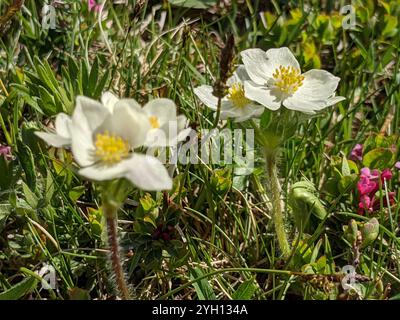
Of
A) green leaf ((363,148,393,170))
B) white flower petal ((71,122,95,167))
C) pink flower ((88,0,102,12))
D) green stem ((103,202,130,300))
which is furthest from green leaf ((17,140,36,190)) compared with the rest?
green leaf ((363,148,393,170))

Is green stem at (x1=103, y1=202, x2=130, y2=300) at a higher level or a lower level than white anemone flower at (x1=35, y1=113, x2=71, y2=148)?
lower

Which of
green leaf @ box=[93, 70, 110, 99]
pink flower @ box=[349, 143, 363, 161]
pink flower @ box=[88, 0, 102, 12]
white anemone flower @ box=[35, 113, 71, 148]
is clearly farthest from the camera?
pink flower @ box=[88, 0, 102, 12]

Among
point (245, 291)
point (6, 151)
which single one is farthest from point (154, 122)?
point (6, 151)

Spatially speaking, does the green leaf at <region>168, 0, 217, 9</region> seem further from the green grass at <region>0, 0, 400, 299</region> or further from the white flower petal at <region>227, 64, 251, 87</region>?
the white flower petal at <region>227, 64, 251, 87</region>

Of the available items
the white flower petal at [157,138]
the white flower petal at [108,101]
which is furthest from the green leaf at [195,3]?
the white flower petal at [157,138]
